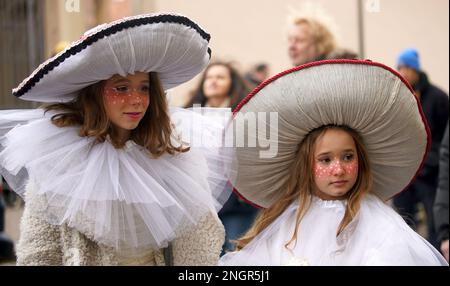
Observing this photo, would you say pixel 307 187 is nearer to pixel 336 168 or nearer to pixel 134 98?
pixel 336 168

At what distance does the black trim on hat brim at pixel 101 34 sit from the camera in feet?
10.4

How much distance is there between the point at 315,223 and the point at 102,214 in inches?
31.1

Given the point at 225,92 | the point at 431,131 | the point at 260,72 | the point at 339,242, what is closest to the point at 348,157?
the point at 339,242

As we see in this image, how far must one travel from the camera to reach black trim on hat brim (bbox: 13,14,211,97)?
10.4 feet

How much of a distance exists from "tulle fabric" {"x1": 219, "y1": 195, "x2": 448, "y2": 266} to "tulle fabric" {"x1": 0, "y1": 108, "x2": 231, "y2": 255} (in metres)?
0.27

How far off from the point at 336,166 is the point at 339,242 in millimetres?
276

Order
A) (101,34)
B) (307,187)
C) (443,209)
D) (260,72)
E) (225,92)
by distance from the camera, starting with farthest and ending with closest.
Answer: (260,72), (225,92), (443,209), (307,187), (101,34)

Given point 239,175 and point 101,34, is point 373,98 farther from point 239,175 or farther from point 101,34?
point 101,34

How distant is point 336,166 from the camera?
3.28 metres

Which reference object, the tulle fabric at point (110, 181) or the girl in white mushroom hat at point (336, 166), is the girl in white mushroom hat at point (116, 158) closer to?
the tulle fabric at point (110, 181)

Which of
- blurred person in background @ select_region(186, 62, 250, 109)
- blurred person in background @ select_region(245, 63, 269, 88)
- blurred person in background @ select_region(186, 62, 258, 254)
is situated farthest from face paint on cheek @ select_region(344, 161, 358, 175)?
blurred person in background @ select_region(245, 63, 269, 88)

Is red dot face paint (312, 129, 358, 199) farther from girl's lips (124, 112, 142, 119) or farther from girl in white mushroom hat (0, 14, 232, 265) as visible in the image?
girl's lips (124, 112, 142, 119)

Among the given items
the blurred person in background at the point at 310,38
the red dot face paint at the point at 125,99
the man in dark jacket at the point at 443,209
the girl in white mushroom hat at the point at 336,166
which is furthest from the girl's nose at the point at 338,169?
the blurred person in background at the point at 310,38

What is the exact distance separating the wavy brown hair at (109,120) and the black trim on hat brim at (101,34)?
201mm
